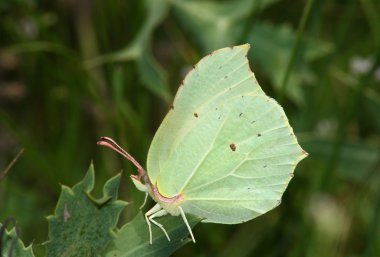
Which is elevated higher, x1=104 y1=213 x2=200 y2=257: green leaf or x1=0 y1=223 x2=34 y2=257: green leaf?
x1=0 y1=223 x2=34 y2=257: green leaf

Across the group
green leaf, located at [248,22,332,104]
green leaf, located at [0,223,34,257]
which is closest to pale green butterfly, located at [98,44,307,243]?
green leaf, located at [0,223,34,257]

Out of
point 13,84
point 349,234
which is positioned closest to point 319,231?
point 349,234

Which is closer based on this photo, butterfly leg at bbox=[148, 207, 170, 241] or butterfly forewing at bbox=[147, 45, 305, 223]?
butterfly leg at bbox=[148, 207, 170, 241]

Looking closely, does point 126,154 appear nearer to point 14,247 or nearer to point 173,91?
point 14,247

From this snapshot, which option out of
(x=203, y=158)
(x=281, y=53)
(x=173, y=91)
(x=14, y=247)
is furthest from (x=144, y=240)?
(x=173, y=91)

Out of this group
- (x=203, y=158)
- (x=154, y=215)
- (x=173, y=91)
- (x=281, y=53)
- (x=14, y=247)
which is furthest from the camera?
(x=173, y=91)

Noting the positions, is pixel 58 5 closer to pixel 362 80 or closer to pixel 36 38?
pixel 36 38

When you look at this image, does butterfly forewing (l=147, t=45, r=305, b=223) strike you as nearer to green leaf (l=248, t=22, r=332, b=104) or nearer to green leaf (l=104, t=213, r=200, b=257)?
green leaf (l=104, t=213, r=200, b=257)
